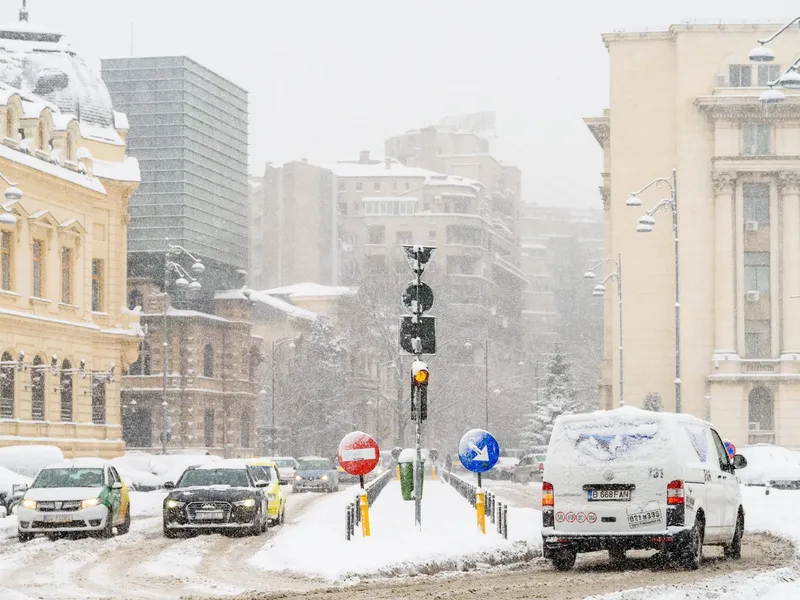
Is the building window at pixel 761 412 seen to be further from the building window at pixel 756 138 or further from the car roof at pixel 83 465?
the car roof at pixel 83 465

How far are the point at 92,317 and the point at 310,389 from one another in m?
43.2

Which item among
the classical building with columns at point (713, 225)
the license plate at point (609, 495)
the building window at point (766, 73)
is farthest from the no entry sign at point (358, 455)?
the building window at point (766, 73)

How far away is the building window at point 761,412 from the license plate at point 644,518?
67.8 metres

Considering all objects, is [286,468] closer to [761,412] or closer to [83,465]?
[761,412]

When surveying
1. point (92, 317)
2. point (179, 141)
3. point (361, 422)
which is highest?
point (179, 141)

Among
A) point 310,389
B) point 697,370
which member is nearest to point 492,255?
point 310,389

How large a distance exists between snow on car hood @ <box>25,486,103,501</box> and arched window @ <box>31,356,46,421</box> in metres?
29.9

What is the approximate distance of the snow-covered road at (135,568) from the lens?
18172 millimetres

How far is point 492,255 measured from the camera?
176500mm

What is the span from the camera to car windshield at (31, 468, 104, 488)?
29797 millimetres

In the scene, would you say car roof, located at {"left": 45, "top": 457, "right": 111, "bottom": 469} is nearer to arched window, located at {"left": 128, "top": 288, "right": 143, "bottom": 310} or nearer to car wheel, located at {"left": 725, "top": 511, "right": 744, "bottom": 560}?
car wheel, located at {"left": 725, "top": 511, "right": 744, "bottom": 560}

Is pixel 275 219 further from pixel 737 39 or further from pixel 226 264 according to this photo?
pixel 737 39

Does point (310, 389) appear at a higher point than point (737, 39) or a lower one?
lower

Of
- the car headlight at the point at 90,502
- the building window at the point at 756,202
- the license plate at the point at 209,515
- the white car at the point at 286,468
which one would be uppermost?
the building window at the point at 756,202
